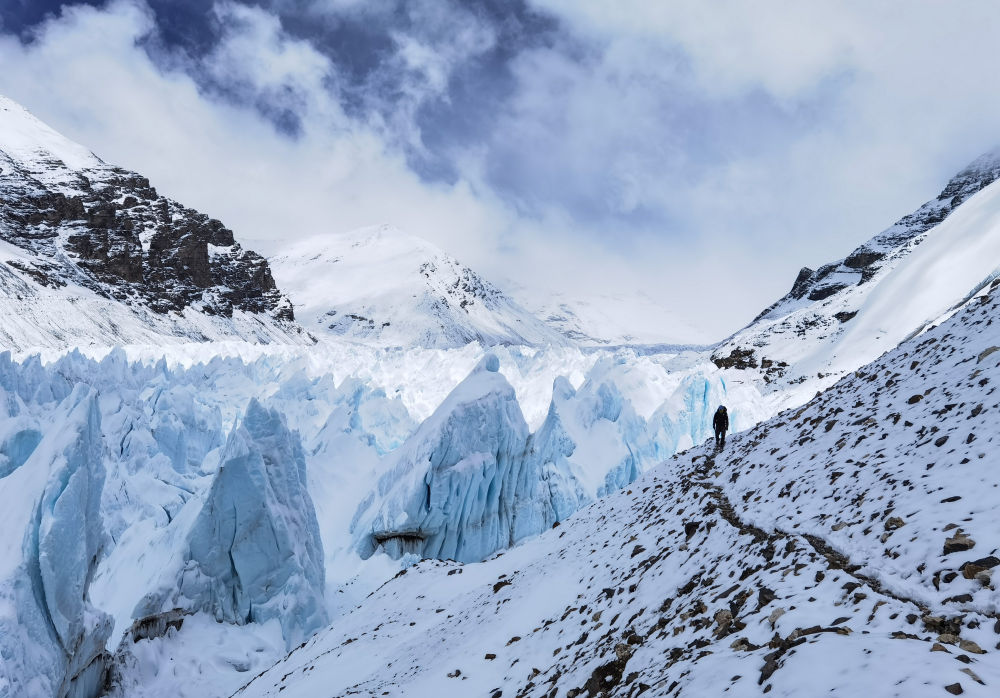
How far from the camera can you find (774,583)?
520 cm

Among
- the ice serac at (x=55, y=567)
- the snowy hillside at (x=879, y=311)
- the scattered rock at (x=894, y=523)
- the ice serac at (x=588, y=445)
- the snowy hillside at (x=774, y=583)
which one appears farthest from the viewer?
Result: the snowy hillside at (x=879, y=311)

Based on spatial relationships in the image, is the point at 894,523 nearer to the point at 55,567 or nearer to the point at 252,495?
the point at 55,567

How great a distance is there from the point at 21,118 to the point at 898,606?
9370 inches

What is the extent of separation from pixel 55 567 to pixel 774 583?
11.1m

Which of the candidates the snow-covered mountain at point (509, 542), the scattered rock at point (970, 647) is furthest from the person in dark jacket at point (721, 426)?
the scattered rock at point (970, 647)

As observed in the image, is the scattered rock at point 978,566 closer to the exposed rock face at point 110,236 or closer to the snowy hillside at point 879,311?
the snowy hillside at point 879,311

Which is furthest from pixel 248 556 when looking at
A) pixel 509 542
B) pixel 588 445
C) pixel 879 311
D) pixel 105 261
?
pixel 105 261

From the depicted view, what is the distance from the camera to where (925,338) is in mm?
11047

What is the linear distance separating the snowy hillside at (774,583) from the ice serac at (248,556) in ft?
10.4

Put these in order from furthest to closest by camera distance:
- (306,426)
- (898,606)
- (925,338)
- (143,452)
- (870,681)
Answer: (306,426) < (143,452) < (925,338) < (898,606) < (870,681)

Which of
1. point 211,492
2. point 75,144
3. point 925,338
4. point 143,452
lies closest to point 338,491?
point 143,452

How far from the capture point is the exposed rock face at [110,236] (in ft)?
468

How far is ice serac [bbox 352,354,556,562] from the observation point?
22062 millimetres

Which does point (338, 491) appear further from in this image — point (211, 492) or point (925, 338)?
point (925, 338)
